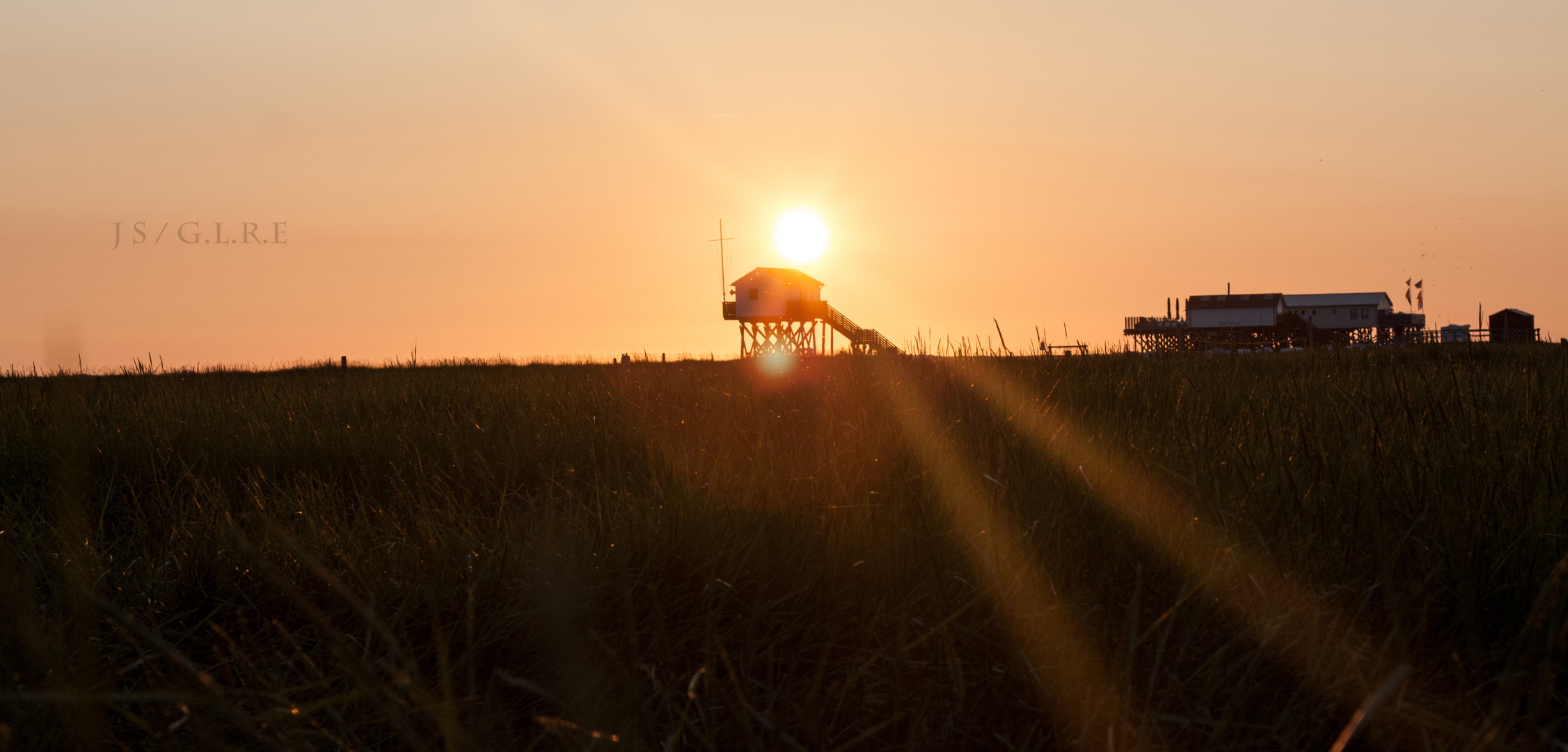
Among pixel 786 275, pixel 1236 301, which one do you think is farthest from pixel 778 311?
pixel 1236 301

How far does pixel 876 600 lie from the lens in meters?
2.48

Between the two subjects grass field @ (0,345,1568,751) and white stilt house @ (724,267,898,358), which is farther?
white stilt house @ (724,267,898,358)

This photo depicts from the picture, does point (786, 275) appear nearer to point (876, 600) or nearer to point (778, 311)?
point (778, 311)

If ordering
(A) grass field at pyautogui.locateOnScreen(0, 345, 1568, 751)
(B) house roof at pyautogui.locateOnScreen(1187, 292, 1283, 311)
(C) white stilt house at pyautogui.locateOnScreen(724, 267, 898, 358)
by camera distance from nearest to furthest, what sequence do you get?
(A) grass field at pyautogui.locateOnScreen(0, 345, 1568, 751), (C) white stilt house at pyautogui.locateOnScreen(724, 267, 898, 358), (B) house roof at pyautogui.locateOnScreen(1187, 292, 1283, 311)

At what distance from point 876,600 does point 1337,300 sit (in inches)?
3051

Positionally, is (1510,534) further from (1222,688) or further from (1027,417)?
(1027,417)

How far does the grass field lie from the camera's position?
1836 millimetres

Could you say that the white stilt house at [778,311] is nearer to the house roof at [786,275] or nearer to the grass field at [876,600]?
the house roof at [786,275]

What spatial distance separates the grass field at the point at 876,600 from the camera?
6.02 feet

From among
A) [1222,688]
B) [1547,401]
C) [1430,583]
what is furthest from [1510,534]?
[1547,401]

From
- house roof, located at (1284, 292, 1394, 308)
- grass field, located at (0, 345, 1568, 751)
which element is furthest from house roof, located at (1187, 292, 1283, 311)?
grass field, located at (0, 345, 1568, 751)

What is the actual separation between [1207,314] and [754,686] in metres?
71.8

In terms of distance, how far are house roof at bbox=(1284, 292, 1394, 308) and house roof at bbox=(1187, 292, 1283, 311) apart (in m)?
2.45

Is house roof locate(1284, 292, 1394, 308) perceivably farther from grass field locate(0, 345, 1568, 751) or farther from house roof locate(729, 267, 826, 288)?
grass field locate(0, 345, 1568, 751)
